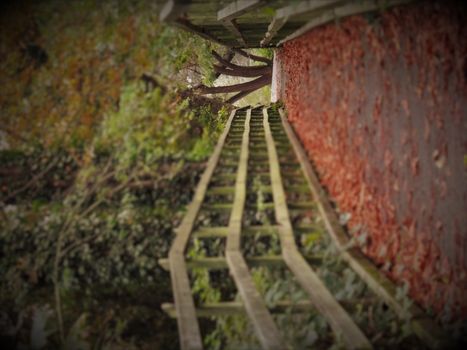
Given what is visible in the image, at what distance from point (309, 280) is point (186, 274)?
1122 millimetres

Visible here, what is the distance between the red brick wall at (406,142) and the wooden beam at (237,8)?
1.03 m

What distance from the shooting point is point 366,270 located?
4457 mm

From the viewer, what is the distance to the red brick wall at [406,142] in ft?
11.1

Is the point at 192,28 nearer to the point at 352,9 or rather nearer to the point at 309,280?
the point at 352,9

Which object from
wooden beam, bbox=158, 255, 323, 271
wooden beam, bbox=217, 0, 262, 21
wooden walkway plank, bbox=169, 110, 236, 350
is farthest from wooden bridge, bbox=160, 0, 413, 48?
wooden beam, bbox=158, 255, 323, 271

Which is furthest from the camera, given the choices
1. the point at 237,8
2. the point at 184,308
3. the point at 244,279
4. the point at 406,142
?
the point at 237,8

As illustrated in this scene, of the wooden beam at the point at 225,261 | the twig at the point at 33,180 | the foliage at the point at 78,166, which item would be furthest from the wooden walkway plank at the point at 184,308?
the twig at the point at 33,180

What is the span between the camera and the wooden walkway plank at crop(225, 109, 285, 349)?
3.38m

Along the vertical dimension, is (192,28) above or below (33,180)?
above

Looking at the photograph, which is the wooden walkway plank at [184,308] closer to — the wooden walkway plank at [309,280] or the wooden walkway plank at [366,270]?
the wooden walkway plank at [309,280]

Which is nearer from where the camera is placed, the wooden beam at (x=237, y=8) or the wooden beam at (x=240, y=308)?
the wooden beam at (x=240, y=308)

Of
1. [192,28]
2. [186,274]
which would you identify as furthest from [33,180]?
[192,28]

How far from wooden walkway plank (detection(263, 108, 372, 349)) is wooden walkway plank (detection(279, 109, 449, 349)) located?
0.43m

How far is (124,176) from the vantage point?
5.12 metres
